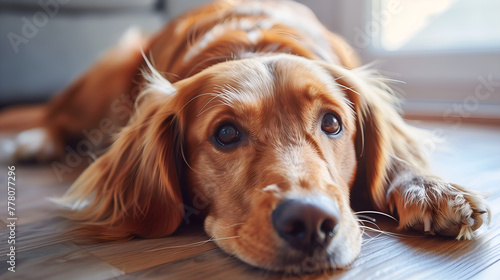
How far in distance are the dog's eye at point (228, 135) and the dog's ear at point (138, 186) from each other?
0.21 meters

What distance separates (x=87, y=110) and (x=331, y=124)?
1.84m

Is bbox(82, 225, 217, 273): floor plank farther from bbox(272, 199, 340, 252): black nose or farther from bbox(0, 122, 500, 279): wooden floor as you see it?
bbox(272, 199, 340, 252): black nose

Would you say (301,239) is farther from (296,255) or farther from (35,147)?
(35,147)

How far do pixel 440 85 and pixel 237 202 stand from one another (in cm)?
300

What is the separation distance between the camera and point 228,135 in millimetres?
1331

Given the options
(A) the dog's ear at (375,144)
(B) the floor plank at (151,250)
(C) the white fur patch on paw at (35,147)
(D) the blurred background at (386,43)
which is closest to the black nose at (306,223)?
(B) the floor plank at (151,250)

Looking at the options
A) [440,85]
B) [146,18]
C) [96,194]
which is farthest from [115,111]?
[440,85]

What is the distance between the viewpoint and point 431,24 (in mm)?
3852

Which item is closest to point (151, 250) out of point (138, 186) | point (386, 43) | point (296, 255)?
point (138, 186)

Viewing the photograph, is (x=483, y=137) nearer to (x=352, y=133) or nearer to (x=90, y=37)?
(x=352, y=133)

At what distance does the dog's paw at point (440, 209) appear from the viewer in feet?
4.10

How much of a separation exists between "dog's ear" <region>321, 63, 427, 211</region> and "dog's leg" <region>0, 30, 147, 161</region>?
4.11 feet

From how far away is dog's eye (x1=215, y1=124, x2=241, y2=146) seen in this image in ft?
A: 4.36

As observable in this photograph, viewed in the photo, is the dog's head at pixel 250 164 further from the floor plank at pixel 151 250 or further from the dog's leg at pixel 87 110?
the dog's leg at pixel 87 110
